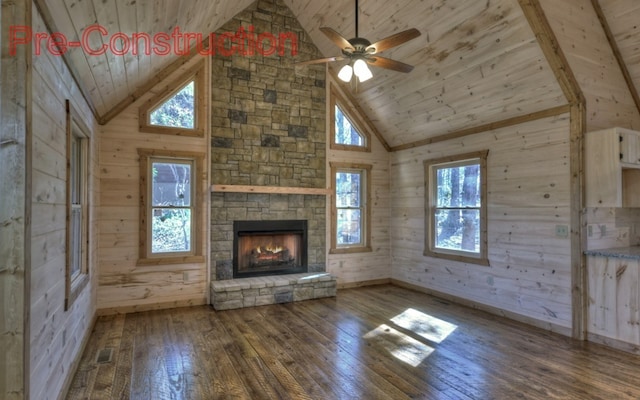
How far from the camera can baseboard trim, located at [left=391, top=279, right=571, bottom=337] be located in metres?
4.05

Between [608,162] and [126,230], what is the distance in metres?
5.74

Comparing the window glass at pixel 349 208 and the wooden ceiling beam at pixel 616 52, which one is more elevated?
the wooden ceiling beam at pixel 616 52

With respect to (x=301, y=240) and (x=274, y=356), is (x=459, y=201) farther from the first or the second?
(x=274, y=356)

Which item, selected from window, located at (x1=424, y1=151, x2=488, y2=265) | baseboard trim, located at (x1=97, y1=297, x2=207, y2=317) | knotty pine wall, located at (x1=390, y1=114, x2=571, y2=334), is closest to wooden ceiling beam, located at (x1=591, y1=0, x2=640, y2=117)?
knotty pine wall, located at (x1=390, y1=114, x2=571, y2=334)

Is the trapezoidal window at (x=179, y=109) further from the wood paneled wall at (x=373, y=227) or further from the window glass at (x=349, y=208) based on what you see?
the window glass at (x=349, y=208)

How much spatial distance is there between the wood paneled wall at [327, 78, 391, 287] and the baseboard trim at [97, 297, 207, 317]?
220 centimetres

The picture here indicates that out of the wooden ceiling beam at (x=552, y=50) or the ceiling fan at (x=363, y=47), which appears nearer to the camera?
the ceiling fan at (x=363, y=47)

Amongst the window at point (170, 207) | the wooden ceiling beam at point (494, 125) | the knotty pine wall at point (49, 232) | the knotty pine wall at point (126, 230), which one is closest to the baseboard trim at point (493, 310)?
the wooden ceiling beam at point (494, 125)

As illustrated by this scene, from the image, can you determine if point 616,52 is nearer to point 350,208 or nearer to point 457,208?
point 457,208

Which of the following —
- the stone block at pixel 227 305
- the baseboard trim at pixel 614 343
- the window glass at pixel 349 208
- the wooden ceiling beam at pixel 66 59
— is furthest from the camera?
the window glass at pixel 349 208

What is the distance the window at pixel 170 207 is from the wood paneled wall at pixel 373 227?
2.17 meters

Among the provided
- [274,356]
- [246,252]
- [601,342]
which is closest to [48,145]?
[274,356]

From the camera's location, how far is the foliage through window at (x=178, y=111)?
4969 mm

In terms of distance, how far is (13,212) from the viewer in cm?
166
